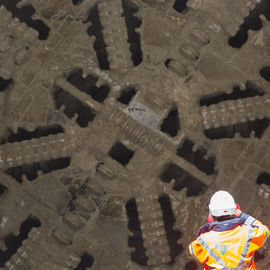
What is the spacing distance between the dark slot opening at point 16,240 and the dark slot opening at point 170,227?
13.6 ft

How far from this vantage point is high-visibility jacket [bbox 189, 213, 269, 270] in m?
11.8

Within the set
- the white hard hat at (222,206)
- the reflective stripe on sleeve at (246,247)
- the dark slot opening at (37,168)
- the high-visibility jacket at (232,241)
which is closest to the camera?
the white hard hat at (222,206)

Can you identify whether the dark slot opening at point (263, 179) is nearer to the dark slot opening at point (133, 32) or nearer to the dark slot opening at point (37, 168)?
the dark slot opening at point (133, 32)

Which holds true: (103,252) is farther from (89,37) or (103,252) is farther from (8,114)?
(89,37)

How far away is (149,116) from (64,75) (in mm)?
3103

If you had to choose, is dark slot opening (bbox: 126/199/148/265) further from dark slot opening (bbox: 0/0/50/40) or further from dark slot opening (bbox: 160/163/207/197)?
dark slot opening (bbox: 0/0/50/40)

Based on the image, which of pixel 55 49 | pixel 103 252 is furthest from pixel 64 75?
pixel 103 252

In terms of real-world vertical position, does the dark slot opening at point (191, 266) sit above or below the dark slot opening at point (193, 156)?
below

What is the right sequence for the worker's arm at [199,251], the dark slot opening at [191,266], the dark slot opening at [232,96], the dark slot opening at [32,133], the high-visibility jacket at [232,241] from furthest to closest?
the dark slot opening at [32,133]
the dark slot opening at [232,96]
the dark slot opening at [191,266]
the worker's arm at [199,251]
the high-visibility jacket at [232,241]

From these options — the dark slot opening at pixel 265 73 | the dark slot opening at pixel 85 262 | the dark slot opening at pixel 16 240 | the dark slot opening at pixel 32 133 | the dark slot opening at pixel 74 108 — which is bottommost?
the dark slot opening at pixel 16 240

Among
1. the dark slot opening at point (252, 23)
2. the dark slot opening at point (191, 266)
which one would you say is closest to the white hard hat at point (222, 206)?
the dark slot opening at point (191, 266)

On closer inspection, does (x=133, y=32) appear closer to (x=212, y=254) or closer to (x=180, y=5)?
(x=180, y=5)

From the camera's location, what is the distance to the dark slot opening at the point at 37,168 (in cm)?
1570

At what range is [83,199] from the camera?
14.7 meters
